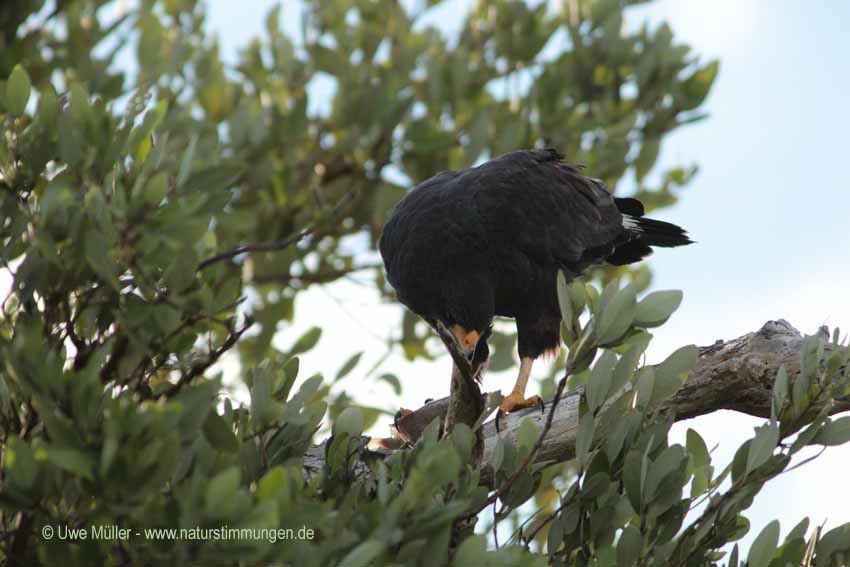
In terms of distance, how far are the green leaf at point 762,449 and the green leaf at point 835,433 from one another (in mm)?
215

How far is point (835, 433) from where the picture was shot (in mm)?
3031

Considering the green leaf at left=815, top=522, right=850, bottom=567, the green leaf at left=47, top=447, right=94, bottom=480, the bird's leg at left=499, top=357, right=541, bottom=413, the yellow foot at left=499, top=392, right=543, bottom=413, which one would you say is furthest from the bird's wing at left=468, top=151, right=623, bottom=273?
the green leaf at left=47, top=447, right=94, bottom=480

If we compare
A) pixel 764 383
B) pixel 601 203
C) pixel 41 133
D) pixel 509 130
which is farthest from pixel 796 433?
pixel 509 130

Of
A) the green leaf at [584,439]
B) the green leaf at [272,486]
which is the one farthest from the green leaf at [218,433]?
the green leaf at [584,439]

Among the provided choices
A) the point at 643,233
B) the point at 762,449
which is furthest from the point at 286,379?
the point at 643,233

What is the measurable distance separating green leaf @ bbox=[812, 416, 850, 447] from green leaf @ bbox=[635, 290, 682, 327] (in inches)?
27.0

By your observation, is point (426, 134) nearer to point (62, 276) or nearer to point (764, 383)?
point (764, 383)

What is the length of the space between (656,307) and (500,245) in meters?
2.25

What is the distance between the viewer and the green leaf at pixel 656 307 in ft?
8.86

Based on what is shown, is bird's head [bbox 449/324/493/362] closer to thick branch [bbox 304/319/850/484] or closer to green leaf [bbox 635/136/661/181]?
thick branch [bbox 304/319/850/484]

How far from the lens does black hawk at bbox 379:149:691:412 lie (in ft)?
15.6

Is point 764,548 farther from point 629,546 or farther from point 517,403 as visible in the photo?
point 517,403

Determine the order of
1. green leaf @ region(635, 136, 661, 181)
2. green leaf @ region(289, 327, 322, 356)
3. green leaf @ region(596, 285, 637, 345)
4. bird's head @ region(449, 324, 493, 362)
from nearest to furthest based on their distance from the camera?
1. green leaf @ region(596, 285, 637, 345)
2. green leaf @ region(289, 327, 322, 356)
3. bird's head @ region(449, 324, 493, 362)
4. green leaf @ region(635, 136, 661, 181)

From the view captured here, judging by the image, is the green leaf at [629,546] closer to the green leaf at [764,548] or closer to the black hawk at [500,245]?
the green leaf at [764,548]
